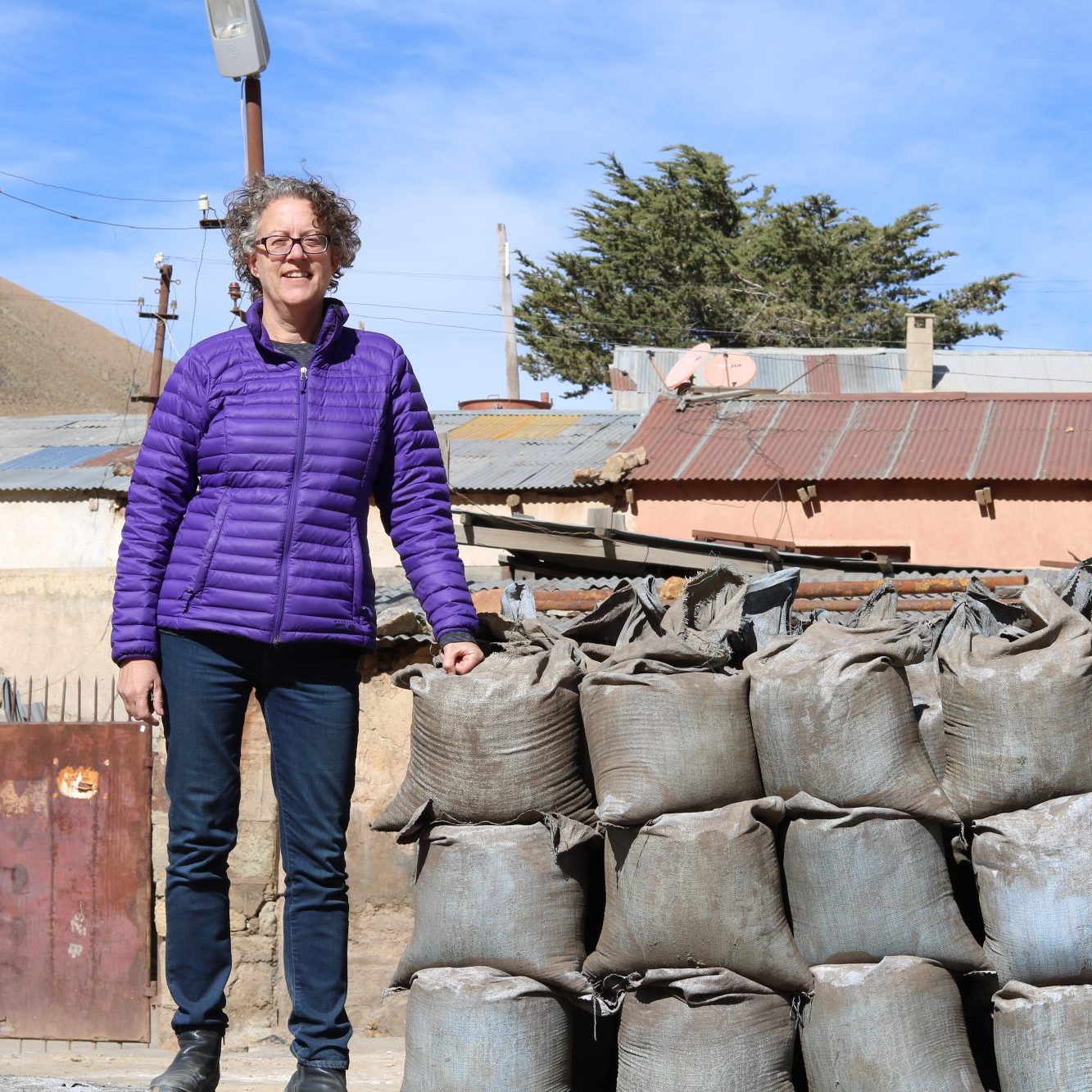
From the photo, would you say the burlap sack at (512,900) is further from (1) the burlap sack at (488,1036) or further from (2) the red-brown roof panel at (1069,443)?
(2) the red-brown roof panel at (1069,443)

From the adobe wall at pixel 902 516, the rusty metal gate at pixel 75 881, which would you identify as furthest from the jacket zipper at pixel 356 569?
the adobe wall at pixel 902 516

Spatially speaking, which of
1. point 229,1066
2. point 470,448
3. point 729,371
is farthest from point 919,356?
point 229,1066

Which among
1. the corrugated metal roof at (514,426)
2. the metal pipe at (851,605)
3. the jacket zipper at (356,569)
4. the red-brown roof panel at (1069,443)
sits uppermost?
the corrugated metal roof at (514,426)

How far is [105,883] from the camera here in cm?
677

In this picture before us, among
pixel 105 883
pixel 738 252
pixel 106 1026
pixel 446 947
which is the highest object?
pixel 738 252

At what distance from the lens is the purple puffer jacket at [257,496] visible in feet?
9.14

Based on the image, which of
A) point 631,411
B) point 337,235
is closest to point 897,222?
point 631,411

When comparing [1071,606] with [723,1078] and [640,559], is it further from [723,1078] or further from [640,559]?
[640,559]

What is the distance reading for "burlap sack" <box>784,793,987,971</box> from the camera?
9.73ft

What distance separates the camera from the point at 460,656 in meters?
3.09

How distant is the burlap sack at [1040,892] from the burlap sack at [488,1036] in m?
1.01

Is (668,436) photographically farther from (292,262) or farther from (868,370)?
(292,262)

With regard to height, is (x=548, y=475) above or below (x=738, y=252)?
below

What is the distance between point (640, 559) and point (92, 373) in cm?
6867
